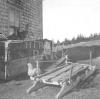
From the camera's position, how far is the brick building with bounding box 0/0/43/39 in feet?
37.1

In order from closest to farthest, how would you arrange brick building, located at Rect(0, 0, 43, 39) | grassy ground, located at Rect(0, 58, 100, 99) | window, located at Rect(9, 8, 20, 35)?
1. grassy ground, located at Rect(0, 58, 100, 99)
2. brick building, located at Rect(0, 0, 43, 39)
3. window, located at Rect(9, 8, 20, 35)

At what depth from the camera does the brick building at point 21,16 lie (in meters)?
11.3

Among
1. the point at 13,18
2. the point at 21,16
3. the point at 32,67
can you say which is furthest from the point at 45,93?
the point at 21,16

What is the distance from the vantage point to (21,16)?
13.3 meters

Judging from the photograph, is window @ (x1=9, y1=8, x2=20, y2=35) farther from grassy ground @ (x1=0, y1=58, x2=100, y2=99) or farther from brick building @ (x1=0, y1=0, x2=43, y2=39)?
grassy ground @ (x1=0, y1=58, x2=100, y2=99)

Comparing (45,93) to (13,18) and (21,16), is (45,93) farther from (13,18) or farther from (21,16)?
(21,16)

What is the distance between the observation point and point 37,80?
6770 millimetres

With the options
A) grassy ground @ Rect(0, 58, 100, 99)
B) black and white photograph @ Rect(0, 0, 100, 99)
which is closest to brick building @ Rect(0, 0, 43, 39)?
black and white photograph @ Rect(0, 0, 100, 99)

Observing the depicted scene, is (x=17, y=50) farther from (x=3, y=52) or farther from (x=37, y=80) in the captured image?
(x=37, y=80)

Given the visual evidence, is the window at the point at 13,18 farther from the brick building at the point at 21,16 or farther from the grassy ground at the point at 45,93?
the grassy ground at the point at 45,93

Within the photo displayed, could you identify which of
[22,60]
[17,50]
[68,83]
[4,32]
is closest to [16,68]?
[22,60]

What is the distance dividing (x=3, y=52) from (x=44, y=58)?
4622mm

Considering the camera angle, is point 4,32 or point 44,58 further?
point 44,58

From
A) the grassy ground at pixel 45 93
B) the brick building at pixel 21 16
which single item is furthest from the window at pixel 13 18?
the grassy ground at pixel 45 93
